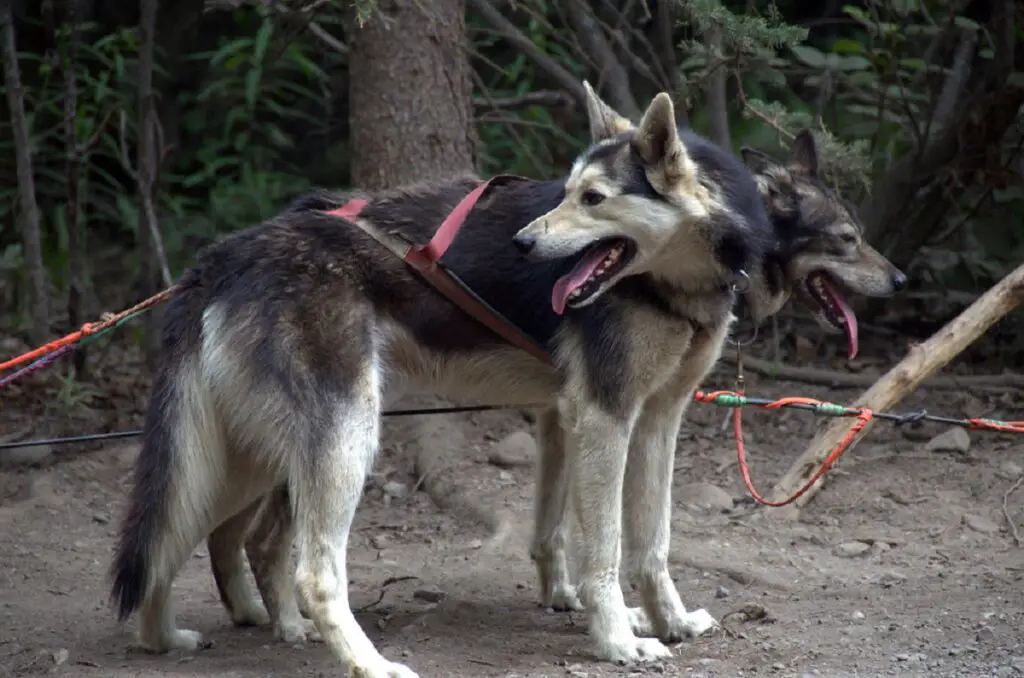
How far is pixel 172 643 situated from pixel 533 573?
1894 mm

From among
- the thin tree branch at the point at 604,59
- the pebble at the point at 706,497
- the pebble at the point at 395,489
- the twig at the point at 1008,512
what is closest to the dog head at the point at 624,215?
the pebble at the point at 706,497

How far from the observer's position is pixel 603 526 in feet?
16.9

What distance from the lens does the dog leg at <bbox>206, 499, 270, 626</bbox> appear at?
18.5 feet

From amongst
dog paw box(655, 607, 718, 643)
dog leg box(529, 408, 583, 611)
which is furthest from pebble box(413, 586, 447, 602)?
dog paw box(655, 607, 718, 643)

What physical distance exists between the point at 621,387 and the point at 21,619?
289 centimetres

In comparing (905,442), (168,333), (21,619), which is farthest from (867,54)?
(21,619)

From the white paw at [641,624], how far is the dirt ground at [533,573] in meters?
0.18

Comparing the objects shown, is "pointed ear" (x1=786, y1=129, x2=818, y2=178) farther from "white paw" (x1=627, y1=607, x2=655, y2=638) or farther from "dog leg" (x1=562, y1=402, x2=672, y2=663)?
"white paw" (x1=627, y1=607, x2=655, y2=638)

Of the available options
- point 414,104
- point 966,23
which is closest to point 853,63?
point 966,23

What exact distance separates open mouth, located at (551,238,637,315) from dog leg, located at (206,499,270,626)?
167cm

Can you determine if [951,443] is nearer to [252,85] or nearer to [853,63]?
[853,63]

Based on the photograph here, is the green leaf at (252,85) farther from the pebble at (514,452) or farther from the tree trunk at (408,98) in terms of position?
the pebble at (514,452)

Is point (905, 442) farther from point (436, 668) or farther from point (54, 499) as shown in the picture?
point (54, 499)

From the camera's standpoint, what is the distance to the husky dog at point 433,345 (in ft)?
16.2
